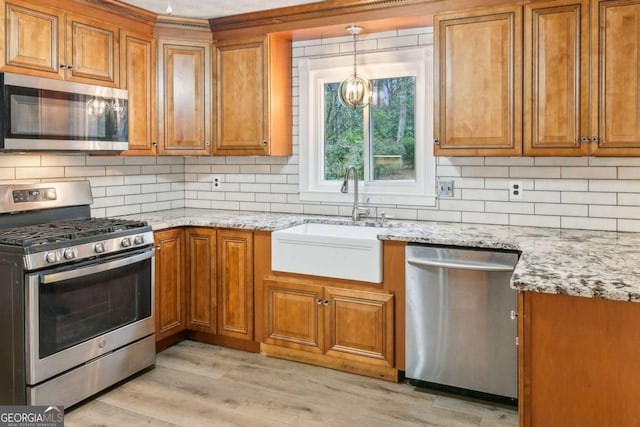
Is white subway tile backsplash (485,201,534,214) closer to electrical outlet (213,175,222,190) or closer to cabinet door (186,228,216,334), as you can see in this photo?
cabinet door (186,228,216,334)

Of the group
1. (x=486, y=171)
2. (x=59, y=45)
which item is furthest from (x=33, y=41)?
(x=486, y=171)

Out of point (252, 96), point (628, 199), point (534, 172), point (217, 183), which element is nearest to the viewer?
point (628, 199)

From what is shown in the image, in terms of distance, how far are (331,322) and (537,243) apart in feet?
4.14

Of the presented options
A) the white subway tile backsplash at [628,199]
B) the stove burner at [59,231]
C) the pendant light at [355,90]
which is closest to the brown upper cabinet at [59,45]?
the stove burner at [59,231]

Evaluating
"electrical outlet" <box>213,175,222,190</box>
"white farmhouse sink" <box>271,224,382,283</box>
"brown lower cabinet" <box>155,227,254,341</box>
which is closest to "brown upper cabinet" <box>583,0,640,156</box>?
"white farmhouse sink" <box>271,224,382,283</box>

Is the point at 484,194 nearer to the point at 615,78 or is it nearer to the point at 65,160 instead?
the point at 615,78

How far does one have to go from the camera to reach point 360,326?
121 inches

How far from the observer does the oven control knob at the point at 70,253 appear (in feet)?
8.43

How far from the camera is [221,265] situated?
3.50 meters

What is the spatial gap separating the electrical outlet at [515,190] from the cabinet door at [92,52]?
2596 mm

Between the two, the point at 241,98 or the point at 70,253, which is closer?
the point at 70,253

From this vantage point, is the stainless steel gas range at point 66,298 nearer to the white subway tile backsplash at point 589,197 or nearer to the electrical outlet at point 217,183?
the electrical outlet at point 217,183

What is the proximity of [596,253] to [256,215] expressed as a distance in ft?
7.58

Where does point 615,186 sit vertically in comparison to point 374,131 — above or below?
below
